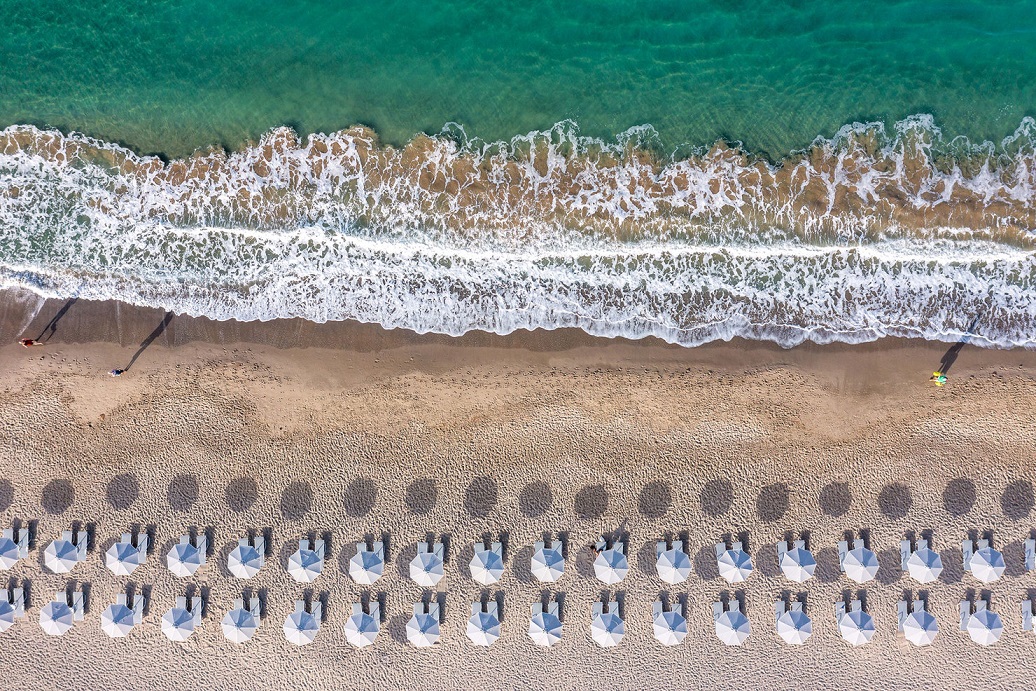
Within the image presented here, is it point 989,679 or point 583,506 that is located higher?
point 583,506

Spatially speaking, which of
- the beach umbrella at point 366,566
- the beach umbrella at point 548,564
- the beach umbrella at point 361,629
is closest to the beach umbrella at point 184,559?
the beach umbrella at point 366,566

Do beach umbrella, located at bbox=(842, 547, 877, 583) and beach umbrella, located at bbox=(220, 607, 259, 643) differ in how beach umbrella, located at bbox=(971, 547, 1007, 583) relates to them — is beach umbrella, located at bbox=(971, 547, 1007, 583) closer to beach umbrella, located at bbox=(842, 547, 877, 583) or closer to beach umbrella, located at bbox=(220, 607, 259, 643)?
beach umbrella, located at bbox=(842, 547, 877, 583)

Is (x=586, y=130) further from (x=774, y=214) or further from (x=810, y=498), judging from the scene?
(x=810, y=498)

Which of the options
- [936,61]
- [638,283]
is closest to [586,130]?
[638,283]

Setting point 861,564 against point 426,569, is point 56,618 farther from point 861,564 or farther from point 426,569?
point 861,564

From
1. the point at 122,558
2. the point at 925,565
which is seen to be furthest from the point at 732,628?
the point at 122,558

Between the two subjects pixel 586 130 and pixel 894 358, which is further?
pixel 586 130
